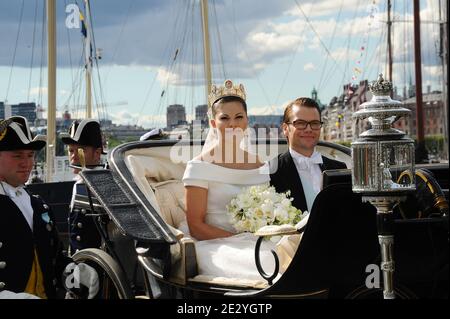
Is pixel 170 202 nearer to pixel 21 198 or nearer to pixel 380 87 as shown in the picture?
pixel 21 198

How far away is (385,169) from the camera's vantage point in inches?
115

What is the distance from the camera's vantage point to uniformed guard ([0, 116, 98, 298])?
3.44 m

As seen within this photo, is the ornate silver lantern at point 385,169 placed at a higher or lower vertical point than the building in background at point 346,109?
lower

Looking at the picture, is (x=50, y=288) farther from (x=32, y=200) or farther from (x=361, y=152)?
(x=361, y=152)

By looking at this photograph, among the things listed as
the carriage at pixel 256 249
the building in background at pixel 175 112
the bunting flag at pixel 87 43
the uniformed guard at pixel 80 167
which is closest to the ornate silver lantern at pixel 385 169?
the carriage at pixel 256 249

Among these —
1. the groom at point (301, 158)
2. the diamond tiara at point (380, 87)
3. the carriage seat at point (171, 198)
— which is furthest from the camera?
the groom at point (301, 158)

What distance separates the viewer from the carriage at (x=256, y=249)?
10.8ft

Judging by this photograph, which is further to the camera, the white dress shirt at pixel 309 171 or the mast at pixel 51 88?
the mast at pixel 51 88

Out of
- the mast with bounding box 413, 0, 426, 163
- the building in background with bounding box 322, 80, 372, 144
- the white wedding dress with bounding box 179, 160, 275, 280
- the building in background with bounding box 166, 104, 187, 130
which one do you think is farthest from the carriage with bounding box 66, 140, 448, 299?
the mast with bounding box 413, 0, 426, 163

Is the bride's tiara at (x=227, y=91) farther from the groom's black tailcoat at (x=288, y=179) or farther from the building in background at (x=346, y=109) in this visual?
the building in background at (x=346, y=109)

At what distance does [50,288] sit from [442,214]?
1.79 m

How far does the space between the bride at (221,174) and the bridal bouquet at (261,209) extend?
0.33 ft

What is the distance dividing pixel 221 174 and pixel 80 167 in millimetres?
1049
